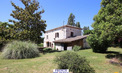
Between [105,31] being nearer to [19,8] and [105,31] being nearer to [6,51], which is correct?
[6,51]

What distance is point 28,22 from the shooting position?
1405 cm

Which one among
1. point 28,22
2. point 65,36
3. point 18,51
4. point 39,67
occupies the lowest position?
point 39,67

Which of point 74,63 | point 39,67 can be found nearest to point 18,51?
point 39,67

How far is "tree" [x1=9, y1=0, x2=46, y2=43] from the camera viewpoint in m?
13.4

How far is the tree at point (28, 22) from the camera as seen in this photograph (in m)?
13.4

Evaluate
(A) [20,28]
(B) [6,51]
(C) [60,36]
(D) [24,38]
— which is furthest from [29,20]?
(C) [60,36]

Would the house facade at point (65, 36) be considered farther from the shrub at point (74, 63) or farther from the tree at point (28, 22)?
the shrub at point (74, 63)

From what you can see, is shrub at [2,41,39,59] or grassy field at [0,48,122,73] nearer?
grassy field at [0,48,122,73]

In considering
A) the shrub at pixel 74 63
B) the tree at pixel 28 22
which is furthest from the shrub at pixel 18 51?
the shrub at pixel 74 63

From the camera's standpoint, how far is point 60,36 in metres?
24.2

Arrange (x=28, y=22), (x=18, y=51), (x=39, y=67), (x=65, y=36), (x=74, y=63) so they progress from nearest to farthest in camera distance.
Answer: (x=74, y=63), (x=39, y=67), (x=18, y=51), (x=28, y=22), (x=65, y=36)

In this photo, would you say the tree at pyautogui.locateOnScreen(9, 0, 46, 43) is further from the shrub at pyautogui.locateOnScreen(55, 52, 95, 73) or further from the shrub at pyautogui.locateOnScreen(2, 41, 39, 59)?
the shrub at pyautogui.locateOnScreen(55, 52, 95, 73)

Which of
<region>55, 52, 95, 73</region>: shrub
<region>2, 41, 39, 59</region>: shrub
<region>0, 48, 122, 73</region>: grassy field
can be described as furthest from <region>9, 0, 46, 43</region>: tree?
<region>55, 52, 95, 73</region>: shrub

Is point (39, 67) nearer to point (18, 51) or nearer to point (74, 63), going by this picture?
point (74, 63)
